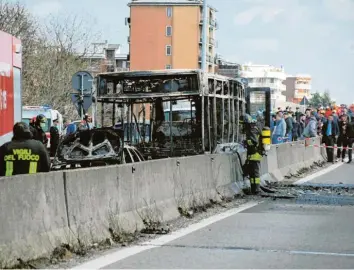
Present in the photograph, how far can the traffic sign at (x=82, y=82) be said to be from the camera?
27.8m

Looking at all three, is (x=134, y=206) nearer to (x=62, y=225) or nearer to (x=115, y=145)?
(x=62, y=225)

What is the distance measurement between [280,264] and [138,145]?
39.2ft

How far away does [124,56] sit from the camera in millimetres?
174625

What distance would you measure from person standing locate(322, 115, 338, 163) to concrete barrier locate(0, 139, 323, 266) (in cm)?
1957

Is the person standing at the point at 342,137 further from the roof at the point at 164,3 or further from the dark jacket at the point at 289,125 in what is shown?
the roof at the point at 164,3

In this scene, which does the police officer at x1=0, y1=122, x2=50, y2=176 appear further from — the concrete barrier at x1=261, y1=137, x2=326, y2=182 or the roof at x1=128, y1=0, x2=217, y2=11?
the roof at x1=128, y1=0, x2=217, y2=11

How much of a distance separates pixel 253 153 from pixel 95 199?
9.40m

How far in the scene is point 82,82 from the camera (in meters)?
28.0

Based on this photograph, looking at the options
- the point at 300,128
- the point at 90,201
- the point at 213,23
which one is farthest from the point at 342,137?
the point at 213,23

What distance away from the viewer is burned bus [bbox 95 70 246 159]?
21625 millimetres

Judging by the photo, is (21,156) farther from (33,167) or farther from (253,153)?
(253,153)

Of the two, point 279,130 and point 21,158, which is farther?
point 279,130

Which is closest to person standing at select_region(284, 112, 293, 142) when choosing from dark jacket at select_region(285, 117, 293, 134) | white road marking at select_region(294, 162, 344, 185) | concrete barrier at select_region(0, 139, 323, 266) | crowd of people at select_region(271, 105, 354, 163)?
dark jacket at select_region(285, 117, 293, 134)

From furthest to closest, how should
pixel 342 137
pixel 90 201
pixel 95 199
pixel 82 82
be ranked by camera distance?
pixel 342 137
pixel 82 82
pixel 95 199
pixel 90 201
